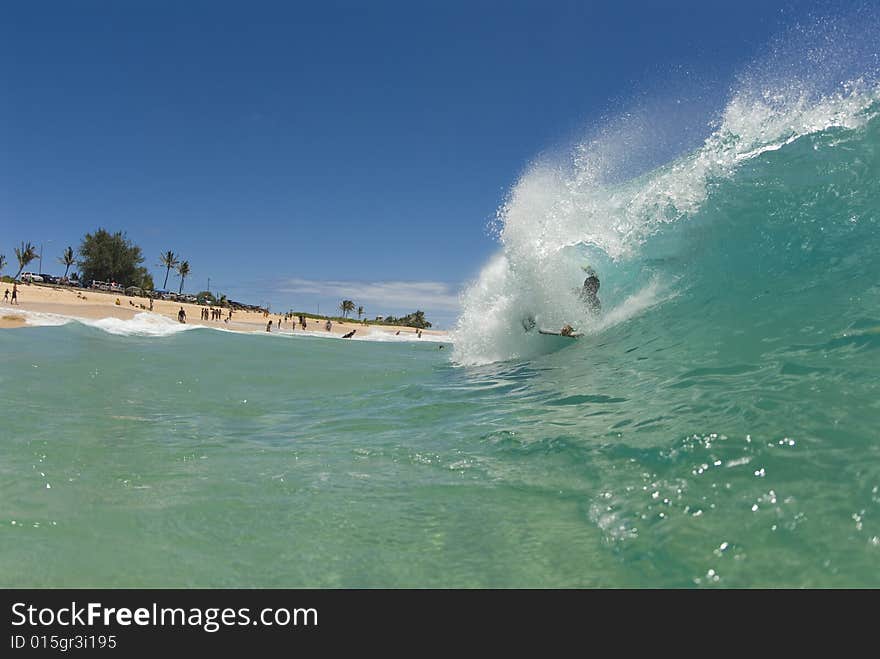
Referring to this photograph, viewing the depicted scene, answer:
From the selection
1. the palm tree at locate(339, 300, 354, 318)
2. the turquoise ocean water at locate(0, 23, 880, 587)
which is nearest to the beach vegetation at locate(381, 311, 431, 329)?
the palm tree at locate(339, 300, 354, 318)

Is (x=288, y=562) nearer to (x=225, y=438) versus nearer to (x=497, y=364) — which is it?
(x=225, y=438)

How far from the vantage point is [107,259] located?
3423 inches

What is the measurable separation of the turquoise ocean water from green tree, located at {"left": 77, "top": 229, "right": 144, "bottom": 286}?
3526 inches

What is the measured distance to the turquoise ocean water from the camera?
2955mm

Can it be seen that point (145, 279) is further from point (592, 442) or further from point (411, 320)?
point (592, 442)

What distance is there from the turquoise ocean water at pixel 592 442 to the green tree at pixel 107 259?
8955cm

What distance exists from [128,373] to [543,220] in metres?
10.1

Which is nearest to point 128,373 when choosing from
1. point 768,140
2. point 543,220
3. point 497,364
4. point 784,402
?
point 497,364

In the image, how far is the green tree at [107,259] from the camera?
8700 cm

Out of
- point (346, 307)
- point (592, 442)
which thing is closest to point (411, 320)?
point (346, 307)

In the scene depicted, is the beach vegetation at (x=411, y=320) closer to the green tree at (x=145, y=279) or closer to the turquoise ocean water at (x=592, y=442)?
the green tree at (x=145, y=279)

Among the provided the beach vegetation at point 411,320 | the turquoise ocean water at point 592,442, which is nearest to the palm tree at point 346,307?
the beach vegetation at point 411,320

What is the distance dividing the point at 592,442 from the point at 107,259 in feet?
328
